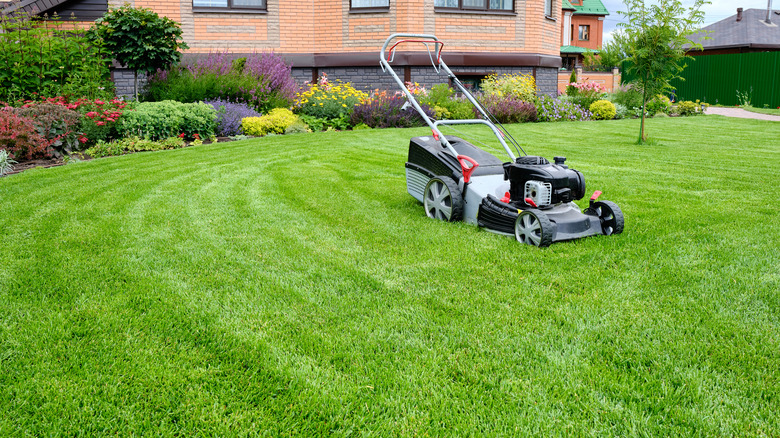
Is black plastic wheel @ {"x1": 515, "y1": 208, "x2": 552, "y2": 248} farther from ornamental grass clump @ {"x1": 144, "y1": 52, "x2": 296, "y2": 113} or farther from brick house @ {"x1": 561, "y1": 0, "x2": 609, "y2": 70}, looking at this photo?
brick house @ {"x1": 561, "y1": 0, "x2": 609, "y2": 70}

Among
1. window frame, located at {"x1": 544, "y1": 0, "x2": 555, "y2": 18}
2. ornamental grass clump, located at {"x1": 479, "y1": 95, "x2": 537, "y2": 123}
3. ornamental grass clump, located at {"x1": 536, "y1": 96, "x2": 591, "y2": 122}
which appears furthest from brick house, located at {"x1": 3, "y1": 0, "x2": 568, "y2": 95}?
ornamental grass clump, located at {"x1": 479, "y1": 95, "x2": 537, "y2": 123}

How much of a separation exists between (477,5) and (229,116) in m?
8.84

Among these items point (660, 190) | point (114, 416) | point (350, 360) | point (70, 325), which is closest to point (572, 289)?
point (350, 360)

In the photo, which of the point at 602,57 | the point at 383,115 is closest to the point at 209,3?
the point at 383,115

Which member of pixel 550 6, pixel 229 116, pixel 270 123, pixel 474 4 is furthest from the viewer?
pixel 550 6

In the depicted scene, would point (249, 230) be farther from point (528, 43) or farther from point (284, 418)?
point (528, 43)

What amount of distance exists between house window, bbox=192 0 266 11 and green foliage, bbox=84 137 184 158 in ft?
23.3

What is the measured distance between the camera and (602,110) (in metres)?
16.6

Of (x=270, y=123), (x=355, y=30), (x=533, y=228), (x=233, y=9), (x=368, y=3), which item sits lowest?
(x=533, y=228)

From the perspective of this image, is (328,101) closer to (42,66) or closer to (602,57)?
(42,66)

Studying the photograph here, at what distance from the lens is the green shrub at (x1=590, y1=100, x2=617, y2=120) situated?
16.7 meters

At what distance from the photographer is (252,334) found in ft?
9.61

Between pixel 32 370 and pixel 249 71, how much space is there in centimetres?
1186

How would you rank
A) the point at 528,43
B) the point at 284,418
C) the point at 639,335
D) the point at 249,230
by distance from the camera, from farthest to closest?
1. the point at 528,43
2. the point at 249,230
3. the point at 639,335
4. the point at 284,418
